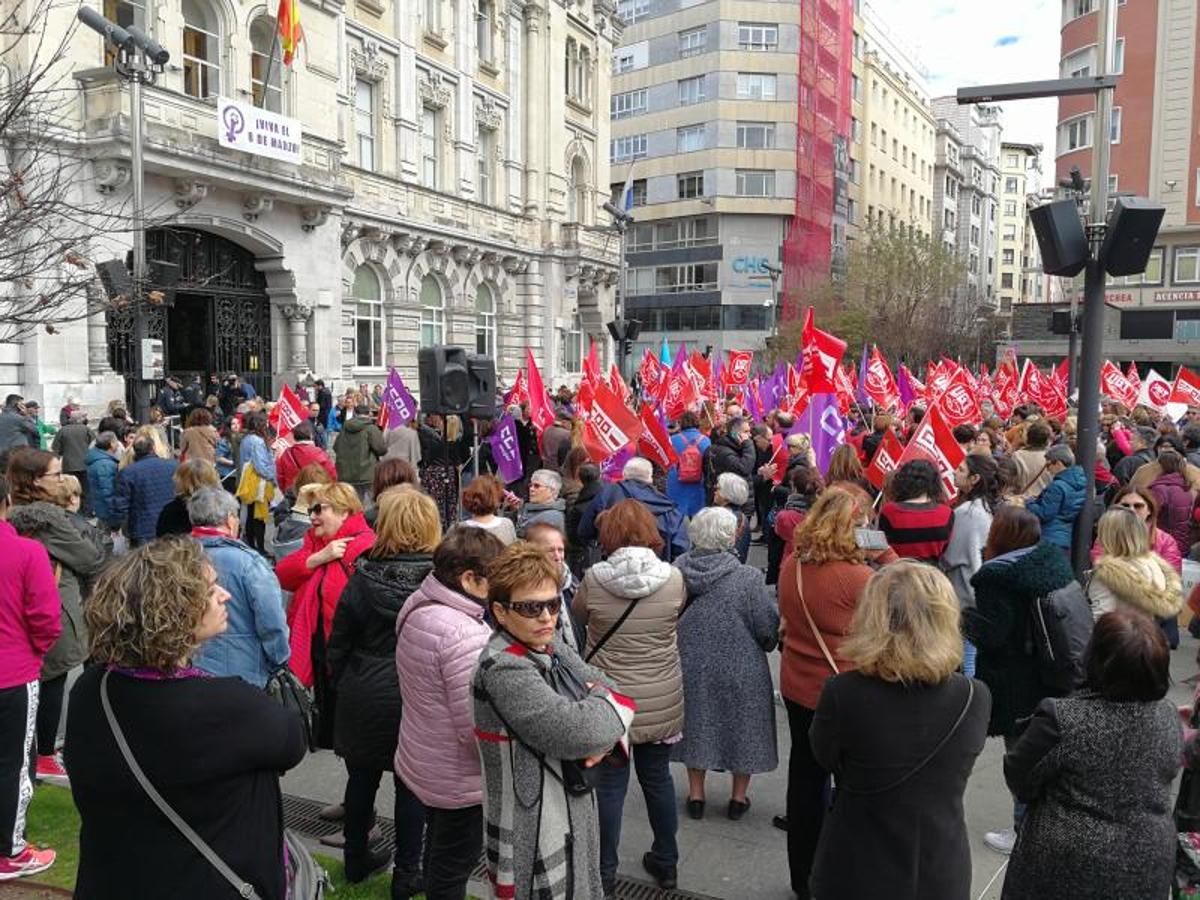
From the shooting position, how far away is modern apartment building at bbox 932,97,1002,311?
280 ft

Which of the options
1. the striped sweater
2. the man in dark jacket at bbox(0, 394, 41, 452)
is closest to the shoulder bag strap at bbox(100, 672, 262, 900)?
the striped sweater

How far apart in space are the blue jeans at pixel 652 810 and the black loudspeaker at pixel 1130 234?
4641 millimetres

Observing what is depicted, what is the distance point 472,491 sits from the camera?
580 cm

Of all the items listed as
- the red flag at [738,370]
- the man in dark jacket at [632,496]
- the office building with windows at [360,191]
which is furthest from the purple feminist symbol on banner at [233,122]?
the man in dark jacket at [632,496]

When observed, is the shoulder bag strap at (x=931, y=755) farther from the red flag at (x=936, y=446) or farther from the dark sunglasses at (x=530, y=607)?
the red flag at (x=936, y=446)

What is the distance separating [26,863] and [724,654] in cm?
330

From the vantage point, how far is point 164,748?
7.99 ft

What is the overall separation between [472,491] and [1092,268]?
15.2 ft

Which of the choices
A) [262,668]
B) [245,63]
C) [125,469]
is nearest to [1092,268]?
[262,668]

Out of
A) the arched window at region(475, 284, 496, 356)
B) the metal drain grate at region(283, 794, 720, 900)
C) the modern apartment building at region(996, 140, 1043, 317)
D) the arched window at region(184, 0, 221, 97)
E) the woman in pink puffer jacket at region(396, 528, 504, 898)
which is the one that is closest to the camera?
the woman in pink puffer jacket at region(396, 528, 504, 898)

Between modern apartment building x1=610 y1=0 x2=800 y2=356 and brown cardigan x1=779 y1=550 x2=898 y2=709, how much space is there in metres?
52.6

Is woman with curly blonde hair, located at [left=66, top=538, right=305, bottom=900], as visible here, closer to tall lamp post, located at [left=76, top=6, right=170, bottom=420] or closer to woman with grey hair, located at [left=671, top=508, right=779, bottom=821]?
woman with grey hair, located at [left=671, top=508, right=779, bottom=821]

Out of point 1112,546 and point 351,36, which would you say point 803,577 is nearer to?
point 1112,546

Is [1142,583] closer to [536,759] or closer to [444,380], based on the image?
[536,759]
